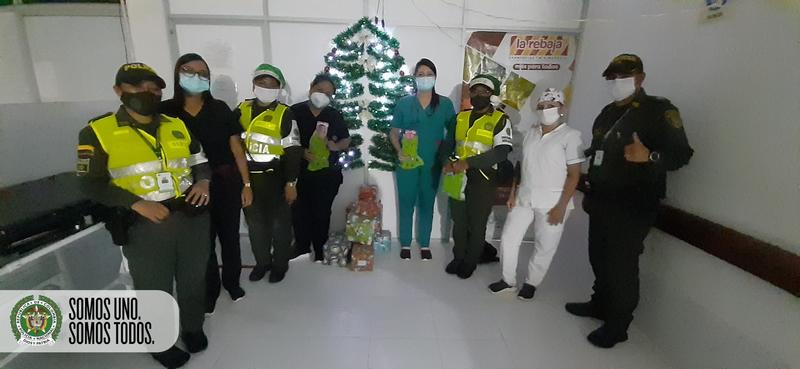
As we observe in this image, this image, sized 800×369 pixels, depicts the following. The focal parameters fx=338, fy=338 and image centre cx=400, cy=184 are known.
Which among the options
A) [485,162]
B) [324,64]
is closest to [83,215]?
[324,64]

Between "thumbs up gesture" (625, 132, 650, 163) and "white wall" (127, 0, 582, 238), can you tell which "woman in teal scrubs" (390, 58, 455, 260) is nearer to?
"white wall" (127, 0, 582, 238)

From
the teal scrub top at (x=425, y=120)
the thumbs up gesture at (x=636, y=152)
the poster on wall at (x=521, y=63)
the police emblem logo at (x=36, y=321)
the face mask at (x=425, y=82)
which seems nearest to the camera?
the police emblem logo at (x=36, y=321)

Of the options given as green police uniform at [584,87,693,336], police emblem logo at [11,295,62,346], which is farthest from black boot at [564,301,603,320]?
police emblem logo at [11,295,62,346]

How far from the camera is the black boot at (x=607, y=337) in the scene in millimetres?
2070

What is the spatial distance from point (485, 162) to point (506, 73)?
1285mm

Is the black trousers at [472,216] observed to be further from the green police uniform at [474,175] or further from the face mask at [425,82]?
the face mask at [425,82]

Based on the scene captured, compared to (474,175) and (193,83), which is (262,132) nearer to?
(193,83)

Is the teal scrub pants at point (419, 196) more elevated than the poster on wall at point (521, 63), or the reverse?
the poster on wall at point (521, 63)

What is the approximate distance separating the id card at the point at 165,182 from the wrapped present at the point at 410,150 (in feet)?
5.59

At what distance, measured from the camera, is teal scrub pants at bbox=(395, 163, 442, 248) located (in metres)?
3.00

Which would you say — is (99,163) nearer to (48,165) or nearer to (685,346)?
(48,165)

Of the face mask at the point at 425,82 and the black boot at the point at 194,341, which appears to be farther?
the face mask at the point at 425,82

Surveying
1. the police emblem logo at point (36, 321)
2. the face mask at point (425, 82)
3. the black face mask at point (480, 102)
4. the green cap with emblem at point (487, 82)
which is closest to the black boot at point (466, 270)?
the black face mask at point (480, 102)

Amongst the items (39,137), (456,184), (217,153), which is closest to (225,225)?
(217,153)
